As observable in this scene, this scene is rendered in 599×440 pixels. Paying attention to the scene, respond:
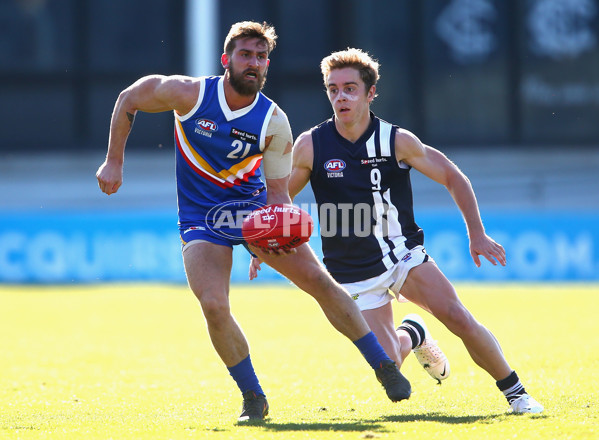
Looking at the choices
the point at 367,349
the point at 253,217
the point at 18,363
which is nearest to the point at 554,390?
the point at 367,349

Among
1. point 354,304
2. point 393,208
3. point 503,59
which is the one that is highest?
point 503,59

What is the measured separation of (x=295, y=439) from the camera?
519 centimetres

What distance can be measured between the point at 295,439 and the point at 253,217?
1.39 metres

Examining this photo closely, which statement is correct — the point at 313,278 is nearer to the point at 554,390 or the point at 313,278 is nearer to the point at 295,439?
the point at 295,439

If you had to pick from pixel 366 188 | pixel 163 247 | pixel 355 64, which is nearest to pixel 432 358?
pixel 366 188

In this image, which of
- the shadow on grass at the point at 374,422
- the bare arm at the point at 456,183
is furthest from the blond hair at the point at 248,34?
the shadow on grass at the point at 374,422

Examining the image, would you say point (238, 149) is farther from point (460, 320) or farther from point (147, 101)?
point (460, 320)

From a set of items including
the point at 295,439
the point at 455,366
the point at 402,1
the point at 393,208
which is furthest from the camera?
the point at 402,1

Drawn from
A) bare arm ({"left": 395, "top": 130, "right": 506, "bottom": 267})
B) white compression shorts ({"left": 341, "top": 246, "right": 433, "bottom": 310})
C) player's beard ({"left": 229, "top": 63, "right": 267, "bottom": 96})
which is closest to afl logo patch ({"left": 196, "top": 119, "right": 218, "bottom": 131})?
player's beard ({"left": 229, "top": 63, "right": 267, "bottom": 96})

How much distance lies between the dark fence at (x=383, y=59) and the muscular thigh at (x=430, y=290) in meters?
14.0

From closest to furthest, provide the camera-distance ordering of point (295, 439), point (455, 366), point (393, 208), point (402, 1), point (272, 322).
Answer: point (295, 439) < point (393, 208) < point (455, 366) < point (272, 322) < point (402, 1)

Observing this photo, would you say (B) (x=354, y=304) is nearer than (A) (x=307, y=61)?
Yes

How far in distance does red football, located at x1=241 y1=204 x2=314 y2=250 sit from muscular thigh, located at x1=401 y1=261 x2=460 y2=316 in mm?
896

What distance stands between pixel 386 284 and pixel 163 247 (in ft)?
31.7
